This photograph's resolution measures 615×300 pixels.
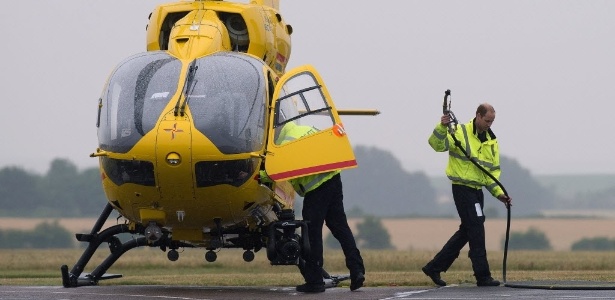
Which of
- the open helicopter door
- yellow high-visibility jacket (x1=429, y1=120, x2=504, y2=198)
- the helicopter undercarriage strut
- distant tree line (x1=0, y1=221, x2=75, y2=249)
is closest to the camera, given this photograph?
the open helicopter door

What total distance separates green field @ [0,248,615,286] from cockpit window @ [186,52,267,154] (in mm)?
3009

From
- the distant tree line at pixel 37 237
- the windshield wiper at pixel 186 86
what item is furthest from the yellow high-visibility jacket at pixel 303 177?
the distant tree line at pixel 37 237

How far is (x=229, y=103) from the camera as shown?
15.4 metres

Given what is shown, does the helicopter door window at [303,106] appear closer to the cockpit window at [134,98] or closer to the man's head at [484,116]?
the cockpit window at [134,98]

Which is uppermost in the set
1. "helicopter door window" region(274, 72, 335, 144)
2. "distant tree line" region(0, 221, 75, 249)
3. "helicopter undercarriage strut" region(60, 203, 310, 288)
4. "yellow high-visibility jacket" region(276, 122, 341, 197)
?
"helicopter door window" region(274, 72, 335, 144)

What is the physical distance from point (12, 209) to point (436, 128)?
79.2ft

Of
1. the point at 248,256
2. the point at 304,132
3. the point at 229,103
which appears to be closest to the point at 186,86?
the point at 229,103

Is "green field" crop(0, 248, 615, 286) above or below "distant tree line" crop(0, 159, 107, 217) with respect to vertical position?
below

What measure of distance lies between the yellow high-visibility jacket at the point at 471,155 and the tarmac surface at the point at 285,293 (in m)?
1.19

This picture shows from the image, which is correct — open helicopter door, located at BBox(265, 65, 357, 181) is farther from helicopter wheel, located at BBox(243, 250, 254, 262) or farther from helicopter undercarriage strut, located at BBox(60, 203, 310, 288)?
helicopter wheel, located at BBox(243, 250, 254, 262)

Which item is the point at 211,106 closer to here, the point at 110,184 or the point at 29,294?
the point at 110,184

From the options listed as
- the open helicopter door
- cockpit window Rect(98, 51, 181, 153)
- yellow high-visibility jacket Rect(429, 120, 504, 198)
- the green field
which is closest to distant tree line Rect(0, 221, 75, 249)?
the green field

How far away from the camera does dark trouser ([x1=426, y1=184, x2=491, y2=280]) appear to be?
16.3m

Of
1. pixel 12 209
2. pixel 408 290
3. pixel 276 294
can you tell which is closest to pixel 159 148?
pixel 276 294
